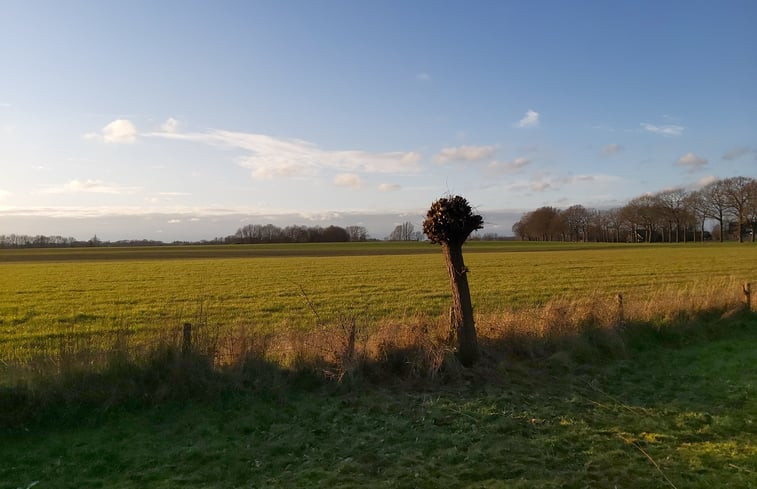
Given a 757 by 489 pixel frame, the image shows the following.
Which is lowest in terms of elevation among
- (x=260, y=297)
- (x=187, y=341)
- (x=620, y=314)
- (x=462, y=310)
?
(x=260, y=297)

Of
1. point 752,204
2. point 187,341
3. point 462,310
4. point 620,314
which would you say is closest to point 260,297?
point 620,314

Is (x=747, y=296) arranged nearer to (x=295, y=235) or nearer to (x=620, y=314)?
(x=620, y=314)

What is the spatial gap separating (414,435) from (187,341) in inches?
153

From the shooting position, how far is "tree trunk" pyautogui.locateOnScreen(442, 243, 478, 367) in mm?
8781

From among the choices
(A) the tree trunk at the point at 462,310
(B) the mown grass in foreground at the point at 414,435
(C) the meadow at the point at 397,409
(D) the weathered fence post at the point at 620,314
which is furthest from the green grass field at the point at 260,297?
(B) the mown grass in foreground at the point at 414,435

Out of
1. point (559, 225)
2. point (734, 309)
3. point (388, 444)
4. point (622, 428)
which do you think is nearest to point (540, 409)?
point (622, 428)

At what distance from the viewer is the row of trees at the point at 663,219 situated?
108 metres

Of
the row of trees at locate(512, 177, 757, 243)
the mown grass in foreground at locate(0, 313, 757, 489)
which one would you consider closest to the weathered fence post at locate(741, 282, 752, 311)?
the mown grass in foreground at locate(0, 313, 757, 489)

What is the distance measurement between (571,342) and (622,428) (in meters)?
3.94

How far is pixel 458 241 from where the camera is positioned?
877cm

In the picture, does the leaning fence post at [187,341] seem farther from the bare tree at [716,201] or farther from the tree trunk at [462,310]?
the bare tree at [716,201]

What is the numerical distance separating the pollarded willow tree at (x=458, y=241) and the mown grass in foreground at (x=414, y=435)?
0.48 metres

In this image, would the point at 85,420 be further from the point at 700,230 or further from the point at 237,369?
the point at 700,230

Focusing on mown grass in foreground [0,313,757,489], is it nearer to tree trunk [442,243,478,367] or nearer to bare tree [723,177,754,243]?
tree trunk [442,243,478,367]
